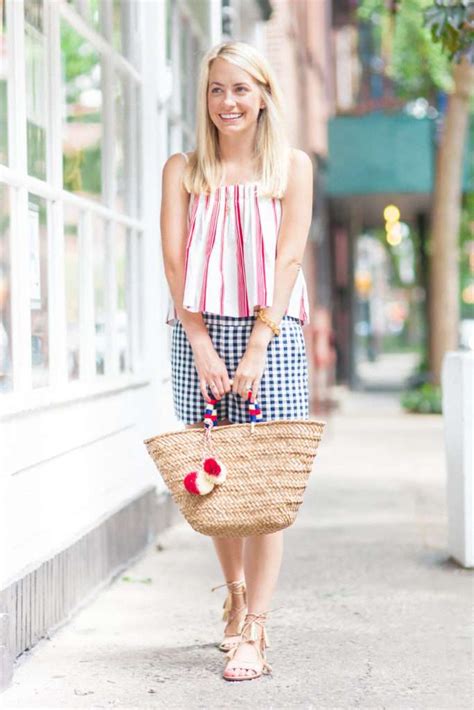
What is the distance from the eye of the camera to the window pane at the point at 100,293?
566cm

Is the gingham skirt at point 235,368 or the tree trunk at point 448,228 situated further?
the tree trunk at point 448,228

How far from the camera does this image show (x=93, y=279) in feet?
18.0

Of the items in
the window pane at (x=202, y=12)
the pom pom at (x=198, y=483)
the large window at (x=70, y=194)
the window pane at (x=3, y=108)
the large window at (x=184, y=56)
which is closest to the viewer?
the pom pom at (x=198, y=483)

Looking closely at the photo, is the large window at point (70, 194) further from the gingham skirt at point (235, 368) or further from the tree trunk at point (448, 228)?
the tree trunk at point (448, 228)

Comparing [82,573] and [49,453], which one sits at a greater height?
[49,453]

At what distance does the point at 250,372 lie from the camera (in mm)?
3723

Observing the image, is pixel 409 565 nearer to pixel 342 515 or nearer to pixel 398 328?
pixel 342 515

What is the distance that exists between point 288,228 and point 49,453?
1.26 meters

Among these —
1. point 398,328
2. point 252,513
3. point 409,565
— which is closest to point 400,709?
point 252,513

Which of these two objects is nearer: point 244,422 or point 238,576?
point 244,422

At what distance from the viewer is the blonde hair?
12.6ft

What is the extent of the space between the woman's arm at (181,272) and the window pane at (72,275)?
3.83 feet

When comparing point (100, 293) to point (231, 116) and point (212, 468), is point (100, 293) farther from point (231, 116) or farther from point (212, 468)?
point (212, 468)

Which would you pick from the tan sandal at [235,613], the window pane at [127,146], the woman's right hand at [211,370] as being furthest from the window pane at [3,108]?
the tan sandal at [235,613]
